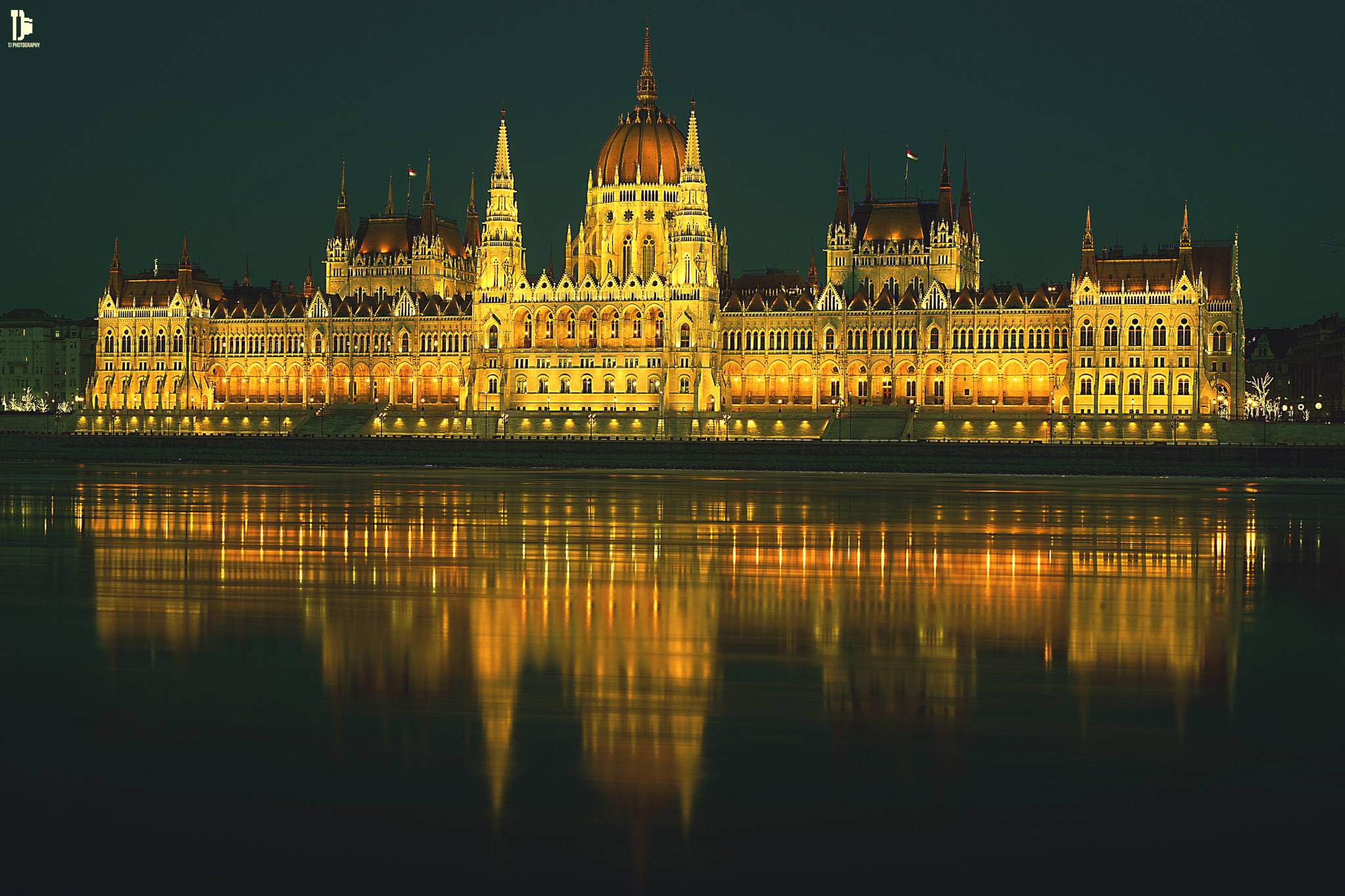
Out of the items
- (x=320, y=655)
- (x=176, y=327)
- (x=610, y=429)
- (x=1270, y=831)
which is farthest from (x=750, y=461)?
(x=176, y=327)

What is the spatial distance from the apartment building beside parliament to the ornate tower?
18 cm

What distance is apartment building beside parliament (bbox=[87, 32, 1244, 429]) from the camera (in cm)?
10512

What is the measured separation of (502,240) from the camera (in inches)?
4599

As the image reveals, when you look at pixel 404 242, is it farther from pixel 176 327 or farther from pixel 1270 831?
pixel 1270 831

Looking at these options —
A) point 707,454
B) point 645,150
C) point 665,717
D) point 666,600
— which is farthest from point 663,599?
point 645,150

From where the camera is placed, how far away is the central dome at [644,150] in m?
121

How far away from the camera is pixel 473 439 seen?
82.1m

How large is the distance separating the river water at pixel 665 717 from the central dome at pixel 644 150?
316 ft

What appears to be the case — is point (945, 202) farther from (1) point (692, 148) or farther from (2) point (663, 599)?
(2) point (663, 599)

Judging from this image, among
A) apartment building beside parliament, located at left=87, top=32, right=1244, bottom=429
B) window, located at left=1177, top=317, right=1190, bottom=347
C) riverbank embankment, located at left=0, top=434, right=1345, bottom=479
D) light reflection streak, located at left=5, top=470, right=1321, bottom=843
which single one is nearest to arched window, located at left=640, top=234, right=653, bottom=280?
apartment building beside parliament, located at left=87, top=32, right=1244, bottom=429

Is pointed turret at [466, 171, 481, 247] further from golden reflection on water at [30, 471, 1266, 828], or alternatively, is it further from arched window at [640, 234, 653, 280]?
golden reflection on water at [30, 471, 1266, 828]

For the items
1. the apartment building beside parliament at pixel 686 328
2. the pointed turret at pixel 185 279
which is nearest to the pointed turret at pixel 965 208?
the apartment building beside parliament at pixel 686 328

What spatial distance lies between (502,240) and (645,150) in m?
15.4

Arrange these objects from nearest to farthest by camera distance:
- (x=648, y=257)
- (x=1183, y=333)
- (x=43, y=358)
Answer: (x=1183, y=333)
(x=648, y=257)
(x=43, y=358)
